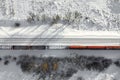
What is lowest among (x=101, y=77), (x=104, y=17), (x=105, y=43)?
(x=101, y=77)

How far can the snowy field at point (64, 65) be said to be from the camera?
34.0 meters

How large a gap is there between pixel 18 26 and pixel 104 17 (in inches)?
350

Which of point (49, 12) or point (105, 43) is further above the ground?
point (49, 12)

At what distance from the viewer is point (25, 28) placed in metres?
35.2

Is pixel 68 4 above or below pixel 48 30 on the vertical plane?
above

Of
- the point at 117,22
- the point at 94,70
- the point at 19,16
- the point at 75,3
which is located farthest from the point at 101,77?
the point at 19,16

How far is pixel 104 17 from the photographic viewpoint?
35438 mm

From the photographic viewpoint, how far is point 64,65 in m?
34.2

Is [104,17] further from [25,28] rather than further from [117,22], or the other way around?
[25,28]

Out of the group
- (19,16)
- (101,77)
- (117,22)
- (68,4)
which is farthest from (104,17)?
(19,16)

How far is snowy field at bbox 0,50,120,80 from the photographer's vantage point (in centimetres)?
3399

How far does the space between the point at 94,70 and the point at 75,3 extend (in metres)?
7.21

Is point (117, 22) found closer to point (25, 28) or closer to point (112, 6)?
point (112, 6)

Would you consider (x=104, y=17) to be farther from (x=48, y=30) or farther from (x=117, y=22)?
(x=48, y=30)
